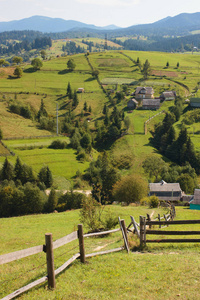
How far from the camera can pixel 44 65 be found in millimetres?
194750

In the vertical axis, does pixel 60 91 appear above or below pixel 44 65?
below

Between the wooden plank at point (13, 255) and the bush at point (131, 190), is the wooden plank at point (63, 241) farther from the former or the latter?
the bush at point (131, 190)

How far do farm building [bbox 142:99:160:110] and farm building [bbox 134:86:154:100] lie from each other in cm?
723

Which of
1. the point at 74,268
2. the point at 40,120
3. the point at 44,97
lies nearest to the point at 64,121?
the point at 40,120

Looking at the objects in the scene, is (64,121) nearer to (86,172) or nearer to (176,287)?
(86,172)

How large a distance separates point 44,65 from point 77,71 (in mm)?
27620

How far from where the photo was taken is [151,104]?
443 feet

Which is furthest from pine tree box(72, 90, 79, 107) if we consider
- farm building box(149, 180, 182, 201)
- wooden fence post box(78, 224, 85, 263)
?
wooden fence post box(78, 224, 85, 263)

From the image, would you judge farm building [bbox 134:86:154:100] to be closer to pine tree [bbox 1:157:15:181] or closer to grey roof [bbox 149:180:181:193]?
grey roof [bbox 149:180:181:193]

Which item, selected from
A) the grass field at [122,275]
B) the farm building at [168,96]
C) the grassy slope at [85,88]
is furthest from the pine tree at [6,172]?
the farm building at [168,96]

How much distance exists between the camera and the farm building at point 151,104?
441 ft

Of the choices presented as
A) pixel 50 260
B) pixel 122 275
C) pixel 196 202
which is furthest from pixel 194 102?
pixel 50 260

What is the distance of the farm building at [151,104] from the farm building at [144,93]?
723cm

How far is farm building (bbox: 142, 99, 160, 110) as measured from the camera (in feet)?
441
